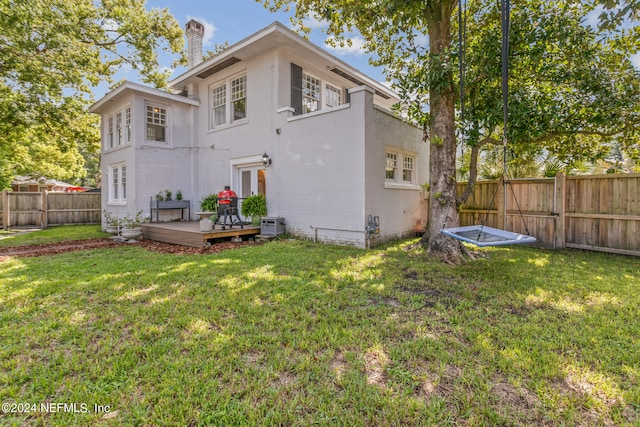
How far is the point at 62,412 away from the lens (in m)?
1.92

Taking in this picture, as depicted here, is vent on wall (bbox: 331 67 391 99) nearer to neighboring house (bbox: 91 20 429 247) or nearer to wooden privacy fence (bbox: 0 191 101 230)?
neighboring house (bbox: 91 20 429 247)

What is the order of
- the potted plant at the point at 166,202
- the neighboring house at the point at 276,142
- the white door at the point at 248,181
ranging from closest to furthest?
Answer: the neighboring house at the point at 276,142
the white door at the point at 248,181
the potted plant at the point at 166,202

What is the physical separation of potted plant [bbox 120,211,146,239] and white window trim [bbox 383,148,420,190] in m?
7.83

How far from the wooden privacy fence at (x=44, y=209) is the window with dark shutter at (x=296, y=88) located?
11513 millimetres

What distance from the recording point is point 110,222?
36.4 feet

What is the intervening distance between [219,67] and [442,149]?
7896 millimetres

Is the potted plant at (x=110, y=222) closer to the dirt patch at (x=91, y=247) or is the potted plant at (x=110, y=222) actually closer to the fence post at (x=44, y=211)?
the dirt patch at (x=91, y=247)

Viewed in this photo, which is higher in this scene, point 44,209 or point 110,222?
point 44,209

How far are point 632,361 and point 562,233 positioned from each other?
5796 mm

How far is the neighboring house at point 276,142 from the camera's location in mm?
7551

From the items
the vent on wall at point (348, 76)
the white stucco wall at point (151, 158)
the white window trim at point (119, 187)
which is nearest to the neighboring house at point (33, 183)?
the white window trim at point (119, 187)

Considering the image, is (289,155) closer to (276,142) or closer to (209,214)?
(276,142)

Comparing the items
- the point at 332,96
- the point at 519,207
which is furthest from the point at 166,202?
the point at 519,207

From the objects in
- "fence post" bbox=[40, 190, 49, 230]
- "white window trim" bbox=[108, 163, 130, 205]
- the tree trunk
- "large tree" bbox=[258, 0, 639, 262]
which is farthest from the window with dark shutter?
"fence post" bbox=[40, 190, 49, 230]
